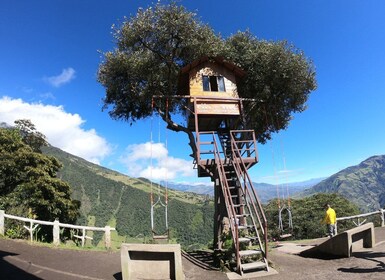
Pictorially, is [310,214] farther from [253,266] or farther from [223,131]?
[253,266]

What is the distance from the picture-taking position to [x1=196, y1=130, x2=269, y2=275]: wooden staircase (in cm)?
1034

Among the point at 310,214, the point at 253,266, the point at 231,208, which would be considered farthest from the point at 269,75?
the point at 310,214

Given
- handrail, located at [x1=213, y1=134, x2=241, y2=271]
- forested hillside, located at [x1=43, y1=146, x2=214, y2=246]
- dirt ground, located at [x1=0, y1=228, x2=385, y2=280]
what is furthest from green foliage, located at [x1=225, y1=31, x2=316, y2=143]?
forested hillside, located at [x1=43, y1=146, x2=214, y2=246]

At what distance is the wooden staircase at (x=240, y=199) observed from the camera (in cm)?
1034

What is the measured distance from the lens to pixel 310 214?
58094mm

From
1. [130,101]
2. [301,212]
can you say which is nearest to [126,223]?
[301,212]

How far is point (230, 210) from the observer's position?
36.6 ft

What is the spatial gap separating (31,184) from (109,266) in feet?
65.1

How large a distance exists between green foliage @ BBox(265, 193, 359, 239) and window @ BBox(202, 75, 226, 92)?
38888mm

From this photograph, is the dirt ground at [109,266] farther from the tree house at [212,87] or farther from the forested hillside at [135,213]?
the forested hillside at [135,213]

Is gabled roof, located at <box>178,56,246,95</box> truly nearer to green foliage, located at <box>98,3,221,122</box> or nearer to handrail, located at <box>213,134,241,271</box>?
green foliage, located at <box>98,3,221,122</box>

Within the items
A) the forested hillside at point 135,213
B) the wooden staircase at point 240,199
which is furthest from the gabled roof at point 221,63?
the forested hillside at point 135,213

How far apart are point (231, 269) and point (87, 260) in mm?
5415

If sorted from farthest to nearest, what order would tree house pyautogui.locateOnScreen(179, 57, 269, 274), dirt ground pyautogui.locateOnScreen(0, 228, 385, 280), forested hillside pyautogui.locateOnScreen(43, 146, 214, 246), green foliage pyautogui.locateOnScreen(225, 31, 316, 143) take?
forested hillside pyautogui.locateOnScreen(43, 146, 214, 246)
green foliage pyautogui.locateOnScreen(225, 31, 316, 143)
tree house pyautogui.locateOnScreen(179, 57, 269, 274)
dirt ground pyautogui.locateOnScreen(0, 228, 385, 280)
